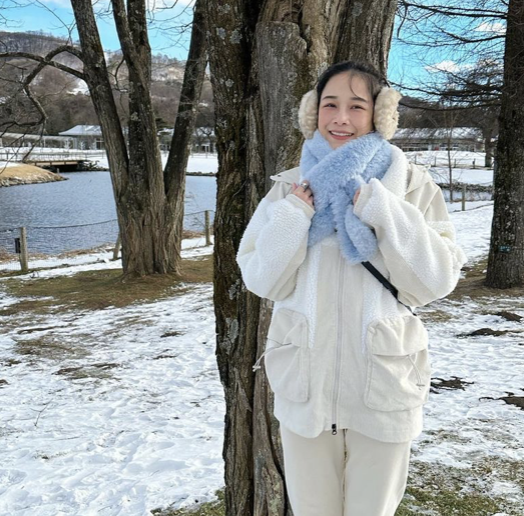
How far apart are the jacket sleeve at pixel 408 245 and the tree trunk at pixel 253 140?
59cm

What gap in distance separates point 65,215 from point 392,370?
24279 mm

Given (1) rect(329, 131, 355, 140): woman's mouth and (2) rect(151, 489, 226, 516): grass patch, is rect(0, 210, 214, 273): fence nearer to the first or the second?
(2) rect(151, 489, 226, 516): grass patch

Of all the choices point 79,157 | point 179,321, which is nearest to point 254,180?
point 179,321

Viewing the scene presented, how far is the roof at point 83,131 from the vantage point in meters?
87.2

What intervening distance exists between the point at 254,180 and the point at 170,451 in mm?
2323

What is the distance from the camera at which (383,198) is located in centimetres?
160

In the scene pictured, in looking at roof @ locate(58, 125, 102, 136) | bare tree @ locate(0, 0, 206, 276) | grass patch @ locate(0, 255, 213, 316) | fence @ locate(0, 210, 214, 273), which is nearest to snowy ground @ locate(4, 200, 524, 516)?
grass patch @ locate(0, 255, 213, 316)

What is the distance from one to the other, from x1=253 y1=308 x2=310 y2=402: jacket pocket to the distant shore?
1712 inches

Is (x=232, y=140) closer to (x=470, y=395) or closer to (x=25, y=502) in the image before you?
(x=25, y=502)

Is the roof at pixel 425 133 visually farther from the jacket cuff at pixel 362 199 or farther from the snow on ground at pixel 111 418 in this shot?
the jacket cuff at pixel 362 199

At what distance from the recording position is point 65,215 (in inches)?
947

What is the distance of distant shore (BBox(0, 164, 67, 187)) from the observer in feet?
138

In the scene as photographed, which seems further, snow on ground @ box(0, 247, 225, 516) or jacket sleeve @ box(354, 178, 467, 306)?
snow on ground @ box(0, 247, 225, 516)

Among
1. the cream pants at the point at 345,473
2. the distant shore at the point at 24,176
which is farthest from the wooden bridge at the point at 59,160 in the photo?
the cream pants at the point at 345,473
